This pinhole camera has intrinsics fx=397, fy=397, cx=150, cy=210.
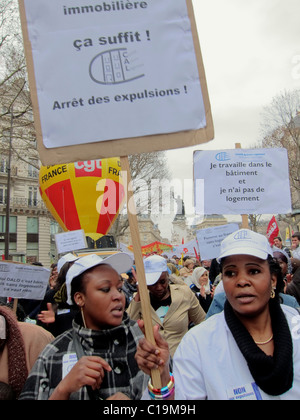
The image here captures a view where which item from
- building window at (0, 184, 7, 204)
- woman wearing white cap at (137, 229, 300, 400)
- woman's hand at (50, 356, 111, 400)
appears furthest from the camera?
building window at (0, 184, 7, 204)

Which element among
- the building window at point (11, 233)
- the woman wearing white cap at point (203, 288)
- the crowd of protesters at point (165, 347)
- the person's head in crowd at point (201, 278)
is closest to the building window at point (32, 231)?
the building window at point (11, 233)

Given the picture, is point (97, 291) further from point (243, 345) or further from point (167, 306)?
point (167, 306)

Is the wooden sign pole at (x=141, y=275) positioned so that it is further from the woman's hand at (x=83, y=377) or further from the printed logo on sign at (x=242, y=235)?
the printed logo on sign at (x=242, y=235)

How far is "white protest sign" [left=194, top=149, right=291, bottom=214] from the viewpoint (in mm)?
4129

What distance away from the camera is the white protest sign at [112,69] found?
2.13 m

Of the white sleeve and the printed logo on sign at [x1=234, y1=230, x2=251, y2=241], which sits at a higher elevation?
the printed logo on sign at [x1=234, y1=230, x2=251, y2=241]

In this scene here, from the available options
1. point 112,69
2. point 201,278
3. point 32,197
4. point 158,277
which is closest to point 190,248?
point 201,278

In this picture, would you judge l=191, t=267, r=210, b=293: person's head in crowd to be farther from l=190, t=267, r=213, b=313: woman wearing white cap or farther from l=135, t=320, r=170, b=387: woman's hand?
l=135, t=320, r=170, b=387: woman's hand

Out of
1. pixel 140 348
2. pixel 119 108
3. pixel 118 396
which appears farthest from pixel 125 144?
pixel 118 396

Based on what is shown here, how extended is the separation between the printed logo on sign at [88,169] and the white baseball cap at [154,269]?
7.54 m

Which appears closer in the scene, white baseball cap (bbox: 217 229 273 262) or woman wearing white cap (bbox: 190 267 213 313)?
white baseball cap (bbox: 217 229 273 262)

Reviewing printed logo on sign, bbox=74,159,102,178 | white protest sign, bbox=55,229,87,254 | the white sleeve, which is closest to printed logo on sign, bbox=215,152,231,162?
the white sleeve
